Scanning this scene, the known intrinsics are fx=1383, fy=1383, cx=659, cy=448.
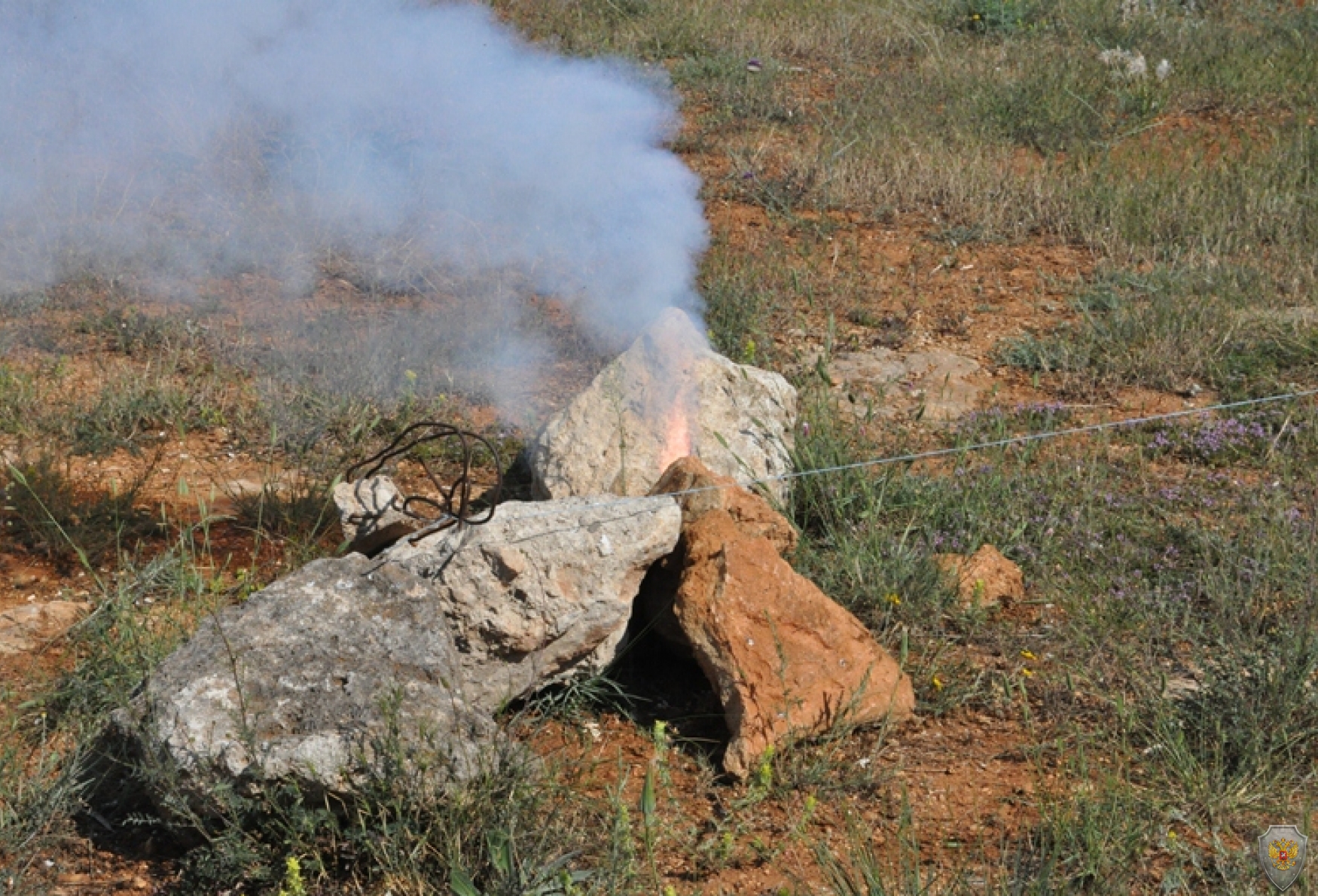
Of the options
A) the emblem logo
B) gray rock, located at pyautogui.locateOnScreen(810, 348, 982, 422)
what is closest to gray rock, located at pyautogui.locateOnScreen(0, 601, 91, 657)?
gray rock, located at pyautogui.locateOnScreen(810, 348, 982, 422)

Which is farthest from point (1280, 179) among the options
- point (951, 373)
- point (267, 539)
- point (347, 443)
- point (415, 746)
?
point (415, 746)

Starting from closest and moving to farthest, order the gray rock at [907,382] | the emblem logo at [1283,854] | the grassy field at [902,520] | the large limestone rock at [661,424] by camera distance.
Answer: the emblem logo at [1283,854] → the grassy field at [902,520] → the large limestone rock at [661,424] → the gray rock at [907,382]

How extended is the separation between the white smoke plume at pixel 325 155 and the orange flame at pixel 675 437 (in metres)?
1.20

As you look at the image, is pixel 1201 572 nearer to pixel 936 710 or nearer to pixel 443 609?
pixel 936 710

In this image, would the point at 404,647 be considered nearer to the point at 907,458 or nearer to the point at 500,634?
the point at 500,634

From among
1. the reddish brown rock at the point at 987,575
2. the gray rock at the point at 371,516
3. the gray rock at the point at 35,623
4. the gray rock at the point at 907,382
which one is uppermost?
the gray rock at the point at 371,516

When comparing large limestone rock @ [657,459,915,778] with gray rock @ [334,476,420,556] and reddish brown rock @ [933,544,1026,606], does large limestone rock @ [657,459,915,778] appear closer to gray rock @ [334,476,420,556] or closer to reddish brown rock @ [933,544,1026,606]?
reddish brown rock @ [933,544,1026,606]

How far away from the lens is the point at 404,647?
3166 mm

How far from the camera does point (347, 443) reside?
199 inches

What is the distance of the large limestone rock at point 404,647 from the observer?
286 cm

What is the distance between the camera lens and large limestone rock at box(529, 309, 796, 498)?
4.24m

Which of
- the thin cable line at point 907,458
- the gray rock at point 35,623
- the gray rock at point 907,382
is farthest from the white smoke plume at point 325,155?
the gray rock at point 35,623

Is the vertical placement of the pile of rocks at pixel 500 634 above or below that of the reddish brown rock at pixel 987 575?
above

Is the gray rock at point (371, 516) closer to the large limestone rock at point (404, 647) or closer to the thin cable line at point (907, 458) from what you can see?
the large limestone rock at point (404, 647)
